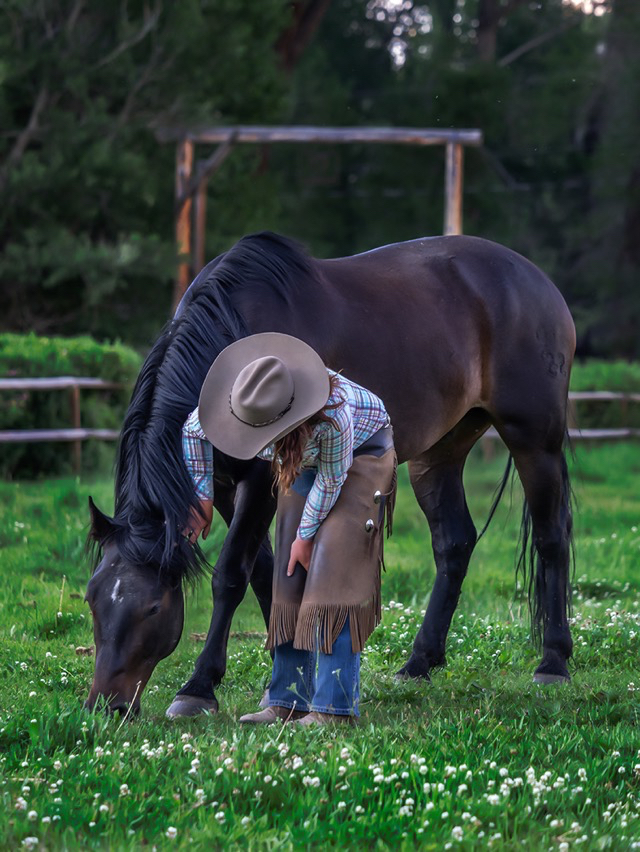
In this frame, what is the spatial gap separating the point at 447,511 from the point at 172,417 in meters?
2.15

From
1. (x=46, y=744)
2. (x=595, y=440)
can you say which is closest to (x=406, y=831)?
(x=46, y=744)

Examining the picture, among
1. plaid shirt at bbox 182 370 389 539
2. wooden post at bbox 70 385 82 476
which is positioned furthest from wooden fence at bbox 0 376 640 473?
plaid shirt at bbox 182 370 389 539

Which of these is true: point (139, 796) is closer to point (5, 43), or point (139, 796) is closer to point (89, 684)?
point (89, 684)

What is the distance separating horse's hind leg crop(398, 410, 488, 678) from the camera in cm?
560

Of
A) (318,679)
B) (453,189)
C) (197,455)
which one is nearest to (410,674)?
(318,679)

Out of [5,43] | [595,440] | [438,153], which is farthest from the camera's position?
[438,153]

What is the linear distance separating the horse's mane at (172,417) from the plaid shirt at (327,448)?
64 millimetres

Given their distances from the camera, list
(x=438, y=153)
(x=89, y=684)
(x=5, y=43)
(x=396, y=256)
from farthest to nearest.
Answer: (x=438, y=153) → (x=5, y=43) → (x=396, y=256) → (x=89, y=684)

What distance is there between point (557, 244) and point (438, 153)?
14.4 ft

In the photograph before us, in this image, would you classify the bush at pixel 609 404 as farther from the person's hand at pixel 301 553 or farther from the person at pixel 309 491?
the person's hand at pixel 301 553

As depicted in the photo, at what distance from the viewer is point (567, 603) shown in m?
5.79

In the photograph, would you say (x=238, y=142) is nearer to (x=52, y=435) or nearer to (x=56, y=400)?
(x=56, y=400)

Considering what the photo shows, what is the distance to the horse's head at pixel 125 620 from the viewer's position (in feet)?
12.8

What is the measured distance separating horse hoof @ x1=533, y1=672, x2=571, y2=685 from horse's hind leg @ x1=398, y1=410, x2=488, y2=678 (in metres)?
0.47
